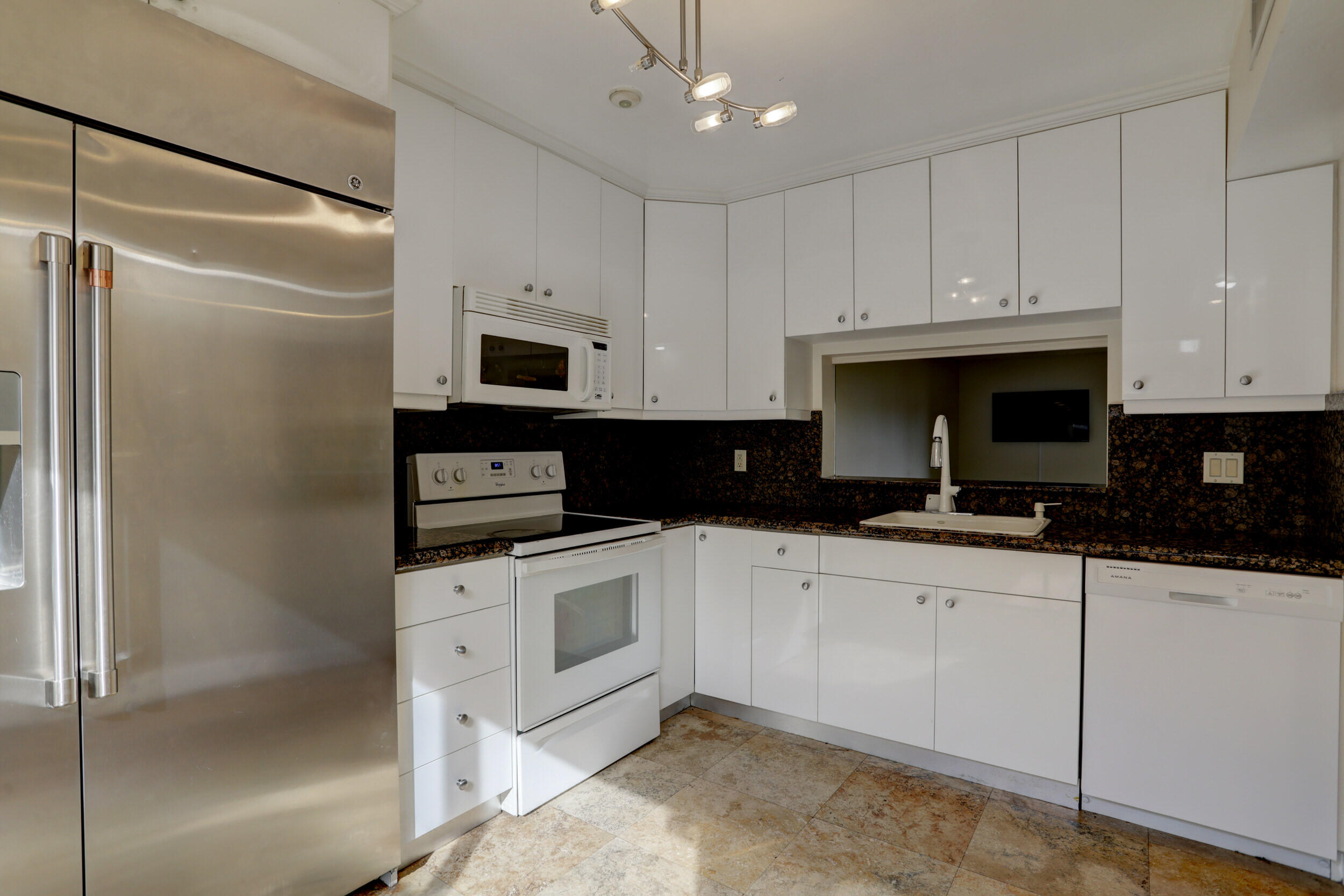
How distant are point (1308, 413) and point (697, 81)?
2296 millimetres

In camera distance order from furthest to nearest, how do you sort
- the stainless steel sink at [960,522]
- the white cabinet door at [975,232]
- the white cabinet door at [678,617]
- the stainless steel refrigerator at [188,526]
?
the white cabinet door at [678,617]
the stainless steel sink at [960,522]
the white cabinet door at [975,232]
the stainless steel refrigerator at [188,526]

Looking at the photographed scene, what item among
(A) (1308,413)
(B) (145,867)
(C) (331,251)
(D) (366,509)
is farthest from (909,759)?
(C) (331,251)

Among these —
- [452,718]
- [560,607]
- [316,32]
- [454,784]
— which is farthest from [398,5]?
[454,784]

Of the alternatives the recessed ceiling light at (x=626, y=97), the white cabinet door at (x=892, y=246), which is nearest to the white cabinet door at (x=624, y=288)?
the recessed ceiling light at (x=626, y=97)

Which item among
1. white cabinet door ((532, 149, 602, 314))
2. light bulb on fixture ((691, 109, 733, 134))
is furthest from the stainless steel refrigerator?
white cabinet door ((532, 149, 602, 314))

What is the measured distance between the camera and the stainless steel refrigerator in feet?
3.88

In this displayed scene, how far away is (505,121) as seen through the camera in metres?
2.43

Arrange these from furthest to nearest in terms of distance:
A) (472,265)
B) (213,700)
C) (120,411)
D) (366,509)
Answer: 1. (472,265)
2. (366,509)
3. (213,700)
4. (120,411)

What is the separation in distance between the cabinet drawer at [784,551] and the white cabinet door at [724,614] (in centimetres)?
4

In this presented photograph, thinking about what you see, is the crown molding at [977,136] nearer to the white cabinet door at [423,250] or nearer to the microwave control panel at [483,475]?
the white cabinet door at [423,250]

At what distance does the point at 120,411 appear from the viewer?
50.4 inches

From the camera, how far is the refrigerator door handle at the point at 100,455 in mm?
1229

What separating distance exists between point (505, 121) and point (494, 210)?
326 mm

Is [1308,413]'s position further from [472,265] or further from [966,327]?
[472,265]
